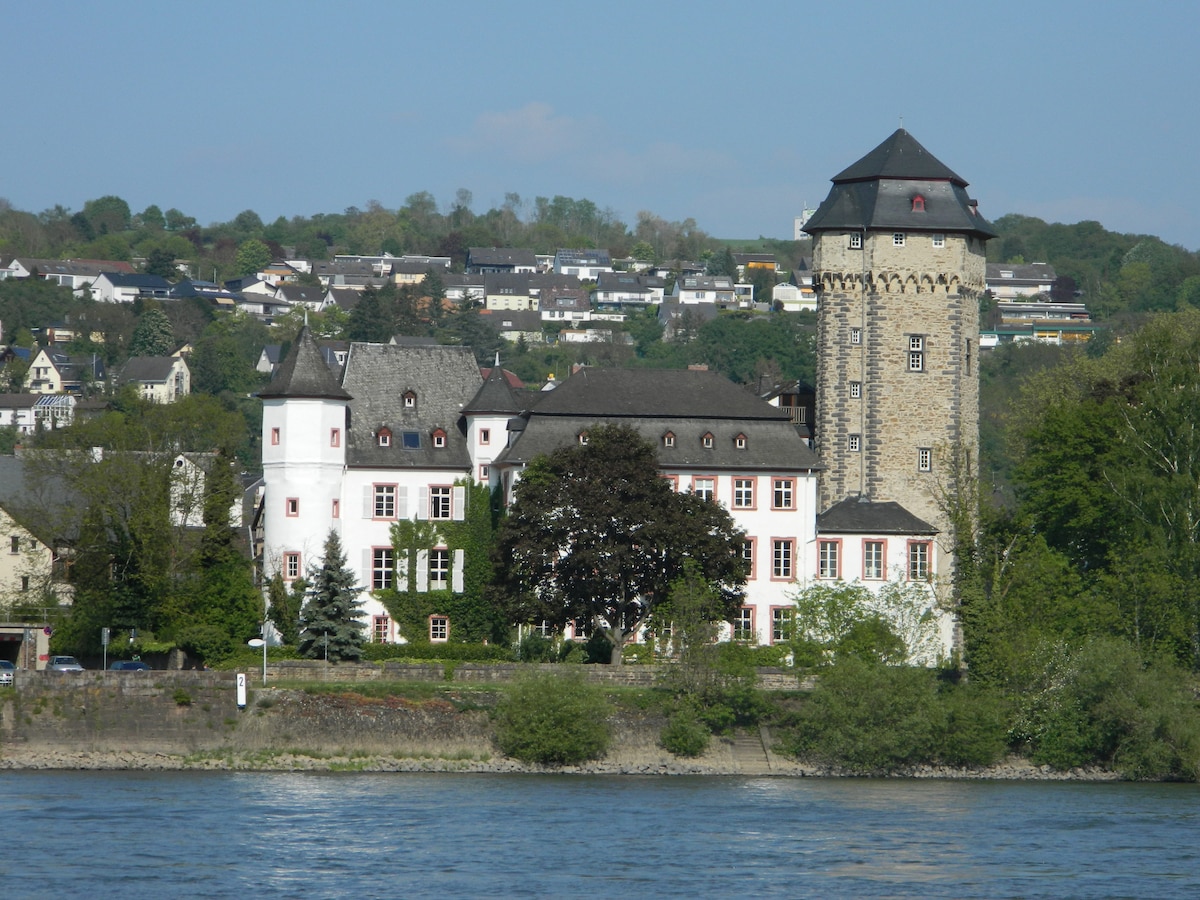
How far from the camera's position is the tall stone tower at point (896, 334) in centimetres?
6950

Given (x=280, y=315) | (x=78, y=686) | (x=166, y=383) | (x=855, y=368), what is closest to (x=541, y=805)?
(x=78, y=686)

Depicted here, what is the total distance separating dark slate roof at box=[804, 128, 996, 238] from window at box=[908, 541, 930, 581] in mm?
9935

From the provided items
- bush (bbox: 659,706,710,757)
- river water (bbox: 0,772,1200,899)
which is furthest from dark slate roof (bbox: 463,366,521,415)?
river water (bbox: 0,772,1200,899)

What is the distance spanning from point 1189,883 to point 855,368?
30.8 meters

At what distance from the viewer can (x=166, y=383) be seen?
15588 centimetres

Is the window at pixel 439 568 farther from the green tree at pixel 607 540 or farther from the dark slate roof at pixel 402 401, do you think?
the green tree at pixel 607 540

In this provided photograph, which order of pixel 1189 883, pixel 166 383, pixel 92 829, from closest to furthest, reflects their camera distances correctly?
pixel 1189 883 → pixel 92 829 → pixel 166 383

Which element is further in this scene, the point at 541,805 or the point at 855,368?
the point at 855,368

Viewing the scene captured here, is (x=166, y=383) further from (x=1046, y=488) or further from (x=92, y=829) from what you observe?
(x=92, y=829)

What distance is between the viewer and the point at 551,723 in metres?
56.2

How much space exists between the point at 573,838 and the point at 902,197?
31.8 meters

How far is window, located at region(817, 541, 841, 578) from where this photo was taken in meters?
67.6

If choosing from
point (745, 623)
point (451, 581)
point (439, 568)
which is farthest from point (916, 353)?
point (439, 568)

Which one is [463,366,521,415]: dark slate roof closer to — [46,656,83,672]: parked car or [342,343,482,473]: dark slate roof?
[342,343,482,473]: dark slate roof
